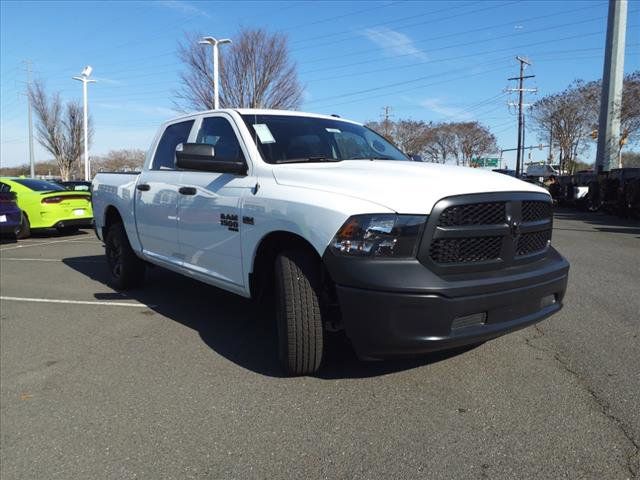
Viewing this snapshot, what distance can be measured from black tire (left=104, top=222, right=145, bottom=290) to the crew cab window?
6.68ft

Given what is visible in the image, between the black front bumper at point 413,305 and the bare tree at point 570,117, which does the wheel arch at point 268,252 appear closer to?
the black front bumper at point 413,305


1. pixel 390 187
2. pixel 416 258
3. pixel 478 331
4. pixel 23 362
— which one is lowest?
pixel 23 362

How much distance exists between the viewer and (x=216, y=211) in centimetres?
411

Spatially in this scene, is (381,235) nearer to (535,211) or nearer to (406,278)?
(406,278)

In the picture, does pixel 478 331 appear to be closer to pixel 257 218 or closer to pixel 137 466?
pixel 257 218

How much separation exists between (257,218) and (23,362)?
2.29 m

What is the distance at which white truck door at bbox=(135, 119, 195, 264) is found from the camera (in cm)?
484

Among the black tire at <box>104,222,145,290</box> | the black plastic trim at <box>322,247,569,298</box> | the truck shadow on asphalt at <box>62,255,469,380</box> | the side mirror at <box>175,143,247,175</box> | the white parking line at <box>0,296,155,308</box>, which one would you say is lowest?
the white parking line at <box>0,296,155,308</box>

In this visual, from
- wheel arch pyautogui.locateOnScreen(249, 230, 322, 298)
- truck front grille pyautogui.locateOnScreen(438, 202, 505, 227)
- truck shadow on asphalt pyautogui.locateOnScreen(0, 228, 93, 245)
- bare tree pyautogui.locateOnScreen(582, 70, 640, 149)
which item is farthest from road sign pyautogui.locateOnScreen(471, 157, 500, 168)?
truck front grille pyautogui.locateOnScreen(438, 202, 505, 227)

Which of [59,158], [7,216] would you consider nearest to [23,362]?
[7,216]

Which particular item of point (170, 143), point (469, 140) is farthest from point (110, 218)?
point (469, 140)

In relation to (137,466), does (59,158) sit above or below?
above

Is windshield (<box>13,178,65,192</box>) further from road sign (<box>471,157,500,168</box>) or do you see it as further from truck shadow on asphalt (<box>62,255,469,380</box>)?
road sign (<box>471,157,500,168</box>)

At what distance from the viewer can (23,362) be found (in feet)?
13.6
